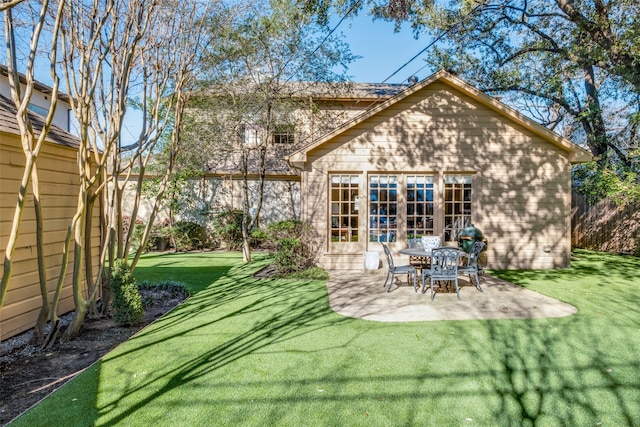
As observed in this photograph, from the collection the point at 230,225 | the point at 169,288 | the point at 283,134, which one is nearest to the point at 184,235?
the point at 230,225

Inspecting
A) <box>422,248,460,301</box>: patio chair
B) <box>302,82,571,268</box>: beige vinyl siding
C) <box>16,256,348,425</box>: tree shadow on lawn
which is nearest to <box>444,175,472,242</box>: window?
<box>302,82,571,268</box>: beige vinyl siding

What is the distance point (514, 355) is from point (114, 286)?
539cm

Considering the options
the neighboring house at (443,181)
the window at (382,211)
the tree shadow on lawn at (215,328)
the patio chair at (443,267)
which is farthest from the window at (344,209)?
the patio chair at (443,267)

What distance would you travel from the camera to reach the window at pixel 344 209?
9.61 metres

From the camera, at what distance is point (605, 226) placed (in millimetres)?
13891

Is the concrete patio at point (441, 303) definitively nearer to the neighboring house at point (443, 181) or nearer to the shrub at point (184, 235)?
the neighboring house at point (443, 181)

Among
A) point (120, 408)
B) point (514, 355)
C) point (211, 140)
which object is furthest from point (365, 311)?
point (211, 140)

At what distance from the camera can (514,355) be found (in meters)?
3.99

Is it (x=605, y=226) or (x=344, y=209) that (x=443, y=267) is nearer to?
(x=344, y=209)

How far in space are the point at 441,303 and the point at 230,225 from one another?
33.1 feet

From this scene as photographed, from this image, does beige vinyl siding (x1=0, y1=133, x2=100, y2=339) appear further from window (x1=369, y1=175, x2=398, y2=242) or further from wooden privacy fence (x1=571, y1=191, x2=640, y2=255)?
wooden privacy fence (x1=571, y1=191, x2=640, y2=255)

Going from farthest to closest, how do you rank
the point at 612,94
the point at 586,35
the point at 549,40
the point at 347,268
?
the point at 612,94
the point at 549,40
the point at 586,35
the point at 347,268

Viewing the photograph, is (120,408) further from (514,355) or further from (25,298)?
(514,355)

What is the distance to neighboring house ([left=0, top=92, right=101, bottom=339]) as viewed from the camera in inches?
181
